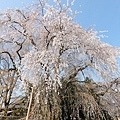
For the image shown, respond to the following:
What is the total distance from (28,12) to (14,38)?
2.69 ft

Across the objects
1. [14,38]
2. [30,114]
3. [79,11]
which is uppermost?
[79,11]

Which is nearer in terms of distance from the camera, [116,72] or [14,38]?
[116,72]

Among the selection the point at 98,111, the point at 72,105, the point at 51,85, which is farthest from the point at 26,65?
the point at 98,111

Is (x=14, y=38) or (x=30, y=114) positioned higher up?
(x=14, y=38)

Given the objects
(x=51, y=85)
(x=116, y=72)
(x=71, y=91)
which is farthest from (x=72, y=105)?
(x=116, y=72)

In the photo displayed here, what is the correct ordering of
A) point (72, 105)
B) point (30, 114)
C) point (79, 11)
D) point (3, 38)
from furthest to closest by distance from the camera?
point (3, 38)
point (79, 11)
point (72, 105)
point (30, 114)

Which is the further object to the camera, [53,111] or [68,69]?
[68,69]

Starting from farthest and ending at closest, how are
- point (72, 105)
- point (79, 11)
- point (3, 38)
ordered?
1. point (3, 38)
2. point (79, 11)
3. point (72, 105)

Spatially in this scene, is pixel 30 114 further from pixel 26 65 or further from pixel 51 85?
pixel 26 65

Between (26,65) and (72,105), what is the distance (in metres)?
1.41

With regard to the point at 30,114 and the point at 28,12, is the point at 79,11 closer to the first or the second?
the point at 28,12

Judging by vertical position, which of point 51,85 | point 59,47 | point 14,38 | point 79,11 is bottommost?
point 51,85

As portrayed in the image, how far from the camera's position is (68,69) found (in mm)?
5047

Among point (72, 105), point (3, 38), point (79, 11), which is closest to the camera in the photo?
point (72, 105)
